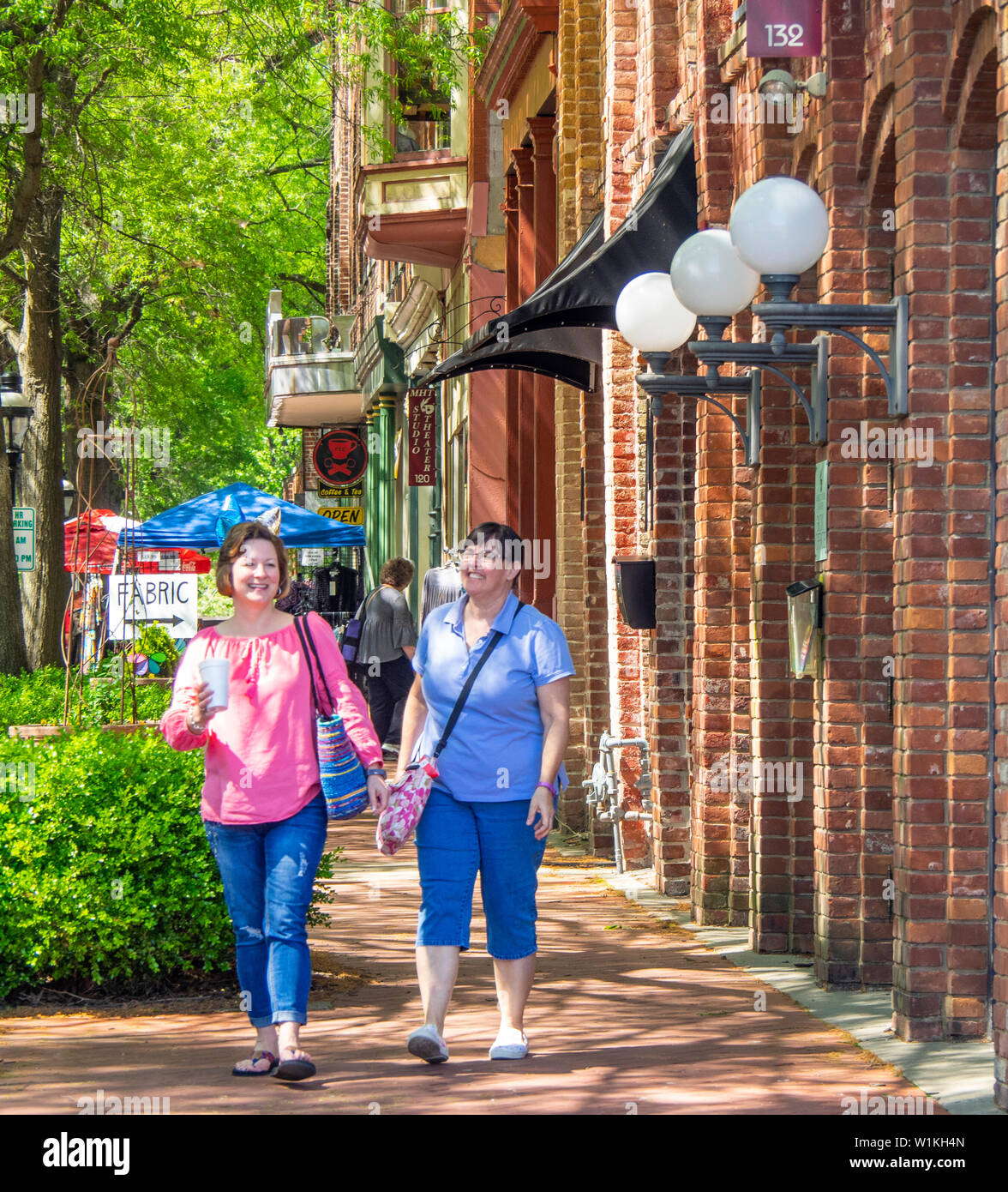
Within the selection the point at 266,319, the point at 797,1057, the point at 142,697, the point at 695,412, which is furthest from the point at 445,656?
the point at 266,319

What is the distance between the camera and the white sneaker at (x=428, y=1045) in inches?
249

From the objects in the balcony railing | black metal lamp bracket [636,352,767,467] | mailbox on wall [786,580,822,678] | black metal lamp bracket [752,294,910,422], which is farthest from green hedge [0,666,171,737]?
the balcony railing

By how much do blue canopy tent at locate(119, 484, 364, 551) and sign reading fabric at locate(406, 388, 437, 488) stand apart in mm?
4400

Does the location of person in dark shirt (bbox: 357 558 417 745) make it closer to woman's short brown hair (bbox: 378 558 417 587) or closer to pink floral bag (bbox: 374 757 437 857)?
woman's short brown hair (bbox: 378 558 417 587)

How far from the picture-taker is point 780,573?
8836 millimetres

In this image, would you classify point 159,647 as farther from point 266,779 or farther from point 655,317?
point 266,779

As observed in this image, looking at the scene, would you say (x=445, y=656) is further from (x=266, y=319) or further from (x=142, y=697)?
(x=266, y=319)

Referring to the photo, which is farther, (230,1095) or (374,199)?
(374,199)

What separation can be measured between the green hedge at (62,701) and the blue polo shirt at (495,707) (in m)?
7.62

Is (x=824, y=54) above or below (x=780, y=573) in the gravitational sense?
above

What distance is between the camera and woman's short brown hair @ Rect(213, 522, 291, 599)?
6.36m

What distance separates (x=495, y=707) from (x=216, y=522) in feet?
41.0

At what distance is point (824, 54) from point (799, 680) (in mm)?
2882

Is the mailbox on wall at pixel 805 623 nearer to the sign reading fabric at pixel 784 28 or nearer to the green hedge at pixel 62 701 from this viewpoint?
the sign reading fabric at pixel 784 28
